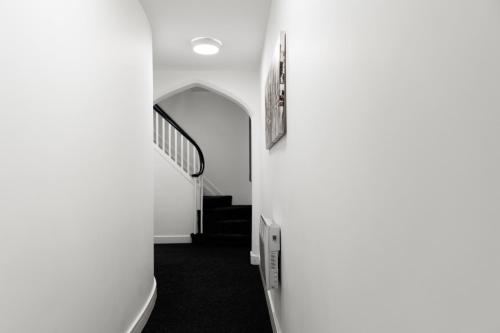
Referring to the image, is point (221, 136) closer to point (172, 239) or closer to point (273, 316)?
point (172, 239)

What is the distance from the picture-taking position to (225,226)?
5.96 m

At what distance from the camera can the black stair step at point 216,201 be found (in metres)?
6.32

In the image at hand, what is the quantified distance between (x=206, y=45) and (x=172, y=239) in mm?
3384

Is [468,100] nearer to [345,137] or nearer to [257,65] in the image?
[345,137]

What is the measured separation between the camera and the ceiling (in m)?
2.97

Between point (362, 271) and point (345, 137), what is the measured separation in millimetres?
364

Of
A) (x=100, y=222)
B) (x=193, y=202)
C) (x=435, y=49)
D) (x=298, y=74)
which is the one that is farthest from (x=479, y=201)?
(x=193, y=202)

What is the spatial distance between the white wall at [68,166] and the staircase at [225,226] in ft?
10.6

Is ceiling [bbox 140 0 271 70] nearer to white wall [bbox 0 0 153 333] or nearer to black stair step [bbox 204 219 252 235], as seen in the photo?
white wall [bbox 0 0 153 333]

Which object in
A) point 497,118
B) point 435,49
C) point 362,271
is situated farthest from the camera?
point 362,271

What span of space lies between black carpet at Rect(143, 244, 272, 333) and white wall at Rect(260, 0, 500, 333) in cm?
179

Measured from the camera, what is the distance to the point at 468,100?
1.48ft

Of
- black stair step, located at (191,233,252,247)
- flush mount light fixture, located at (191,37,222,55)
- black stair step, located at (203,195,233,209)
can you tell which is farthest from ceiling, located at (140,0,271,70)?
black stair step, located at (191,233,252,247)

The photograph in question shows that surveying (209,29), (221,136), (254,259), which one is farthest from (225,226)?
(209,29)
